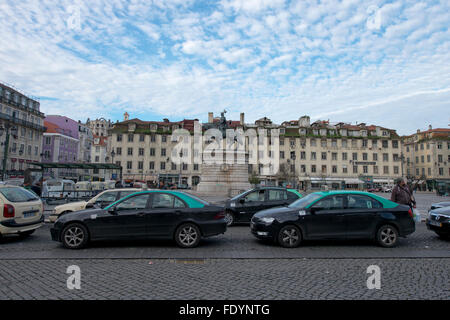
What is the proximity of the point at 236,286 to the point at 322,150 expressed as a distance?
2728 inches

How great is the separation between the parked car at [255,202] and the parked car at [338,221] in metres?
3.41

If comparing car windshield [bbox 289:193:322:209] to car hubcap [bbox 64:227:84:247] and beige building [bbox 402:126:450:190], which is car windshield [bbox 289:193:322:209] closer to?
car hubcap [bbox 64:227:84:247]

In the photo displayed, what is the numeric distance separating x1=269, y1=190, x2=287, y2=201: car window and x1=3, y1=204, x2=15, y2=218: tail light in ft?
26.9

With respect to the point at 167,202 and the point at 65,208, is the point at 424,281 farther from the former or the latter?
the point at 65,208

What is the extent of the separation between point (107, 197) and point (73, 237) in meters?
3.79

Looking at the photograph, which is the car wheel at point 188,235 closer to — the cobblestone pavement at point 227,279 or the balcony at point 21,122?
the cobblestone pavement at point 227,279

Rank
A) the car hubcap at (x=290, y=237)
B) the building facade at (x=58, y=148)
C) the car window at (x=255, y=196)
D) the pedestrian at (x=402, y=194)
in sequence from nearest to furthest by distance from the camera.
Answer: the car hubcap at (x=290, y=237) < the pedestrian at (x=402, y=194) < the car window at (x=255, y=196) < the building facade at (x=58, y=148)

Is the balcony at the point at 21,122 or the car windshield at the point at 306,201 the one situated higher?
the balcony at the point at 21,122

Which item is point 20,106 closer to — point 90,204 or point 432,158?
point 90,204

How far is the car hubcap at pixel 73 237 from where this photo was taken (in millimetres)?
7727

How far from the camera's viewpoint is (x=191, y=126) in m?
71.8

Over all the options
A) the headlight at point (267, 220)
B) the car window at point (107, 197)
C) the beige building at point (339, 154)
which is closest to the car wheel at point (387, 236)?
the headlight at point (267, 220)

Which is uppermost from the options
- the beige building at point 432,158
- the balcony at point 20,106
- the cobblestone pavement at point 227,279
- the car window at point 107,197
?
the balcony at point 20,106
